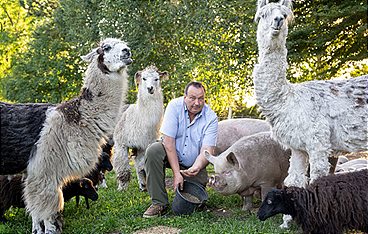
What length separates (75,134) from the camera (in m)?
5.76

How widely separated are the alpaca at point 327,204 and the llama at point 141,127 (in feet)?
11.7

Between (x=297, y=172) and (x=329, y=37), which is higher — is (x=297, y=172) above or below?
below

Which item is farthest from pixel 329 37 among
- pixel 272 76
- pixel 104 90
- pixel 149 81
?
pixel 104 90

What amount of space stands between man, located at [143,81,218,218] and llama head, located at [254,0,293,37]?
1323 mm

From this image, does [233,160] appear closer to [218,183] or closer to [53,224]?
[218,183]

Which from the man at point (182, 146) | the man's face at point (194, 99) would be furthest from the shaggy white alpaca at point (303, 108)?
the man at point (182, 146)

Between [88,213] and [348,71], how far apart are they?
9193mm

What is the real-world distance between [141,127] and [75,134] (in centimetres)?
288

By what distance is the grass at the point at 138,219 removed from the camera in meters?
5.85

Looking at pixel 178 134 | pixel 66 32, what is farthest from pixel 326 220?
pixel 66 32

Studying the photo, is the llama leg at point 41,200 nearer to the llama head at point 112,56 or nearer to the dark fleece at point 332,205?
the llama head at point 112,56

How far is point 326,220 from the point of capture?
509cm

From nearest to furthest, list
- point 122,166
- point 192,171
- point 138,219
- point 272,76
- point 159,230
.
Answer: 1. point 272,76
2. point 159,230
3. point 138,219
4. point 192,171
5. point 122,166

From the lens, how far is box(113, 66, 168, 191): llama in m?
8.59
